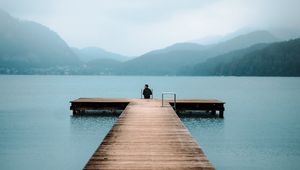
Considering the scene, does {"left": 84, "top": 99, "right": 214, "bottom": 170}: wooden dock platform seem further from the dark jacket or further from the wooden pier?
the dark jacket

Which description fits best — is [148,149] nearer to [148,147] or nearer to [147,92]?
[148,147]

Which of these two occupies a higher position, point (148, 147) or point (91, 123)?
point (148, 147)

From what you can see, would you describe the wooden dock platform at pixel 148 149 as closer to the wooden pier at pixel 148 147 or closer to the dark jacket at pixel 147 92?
Result: the wooden pier at pixel 148 147

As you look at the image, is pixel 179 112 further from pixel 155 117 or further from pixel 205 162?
pixel 205 162

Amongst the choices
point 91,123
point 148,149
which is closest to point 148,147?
point 148,149

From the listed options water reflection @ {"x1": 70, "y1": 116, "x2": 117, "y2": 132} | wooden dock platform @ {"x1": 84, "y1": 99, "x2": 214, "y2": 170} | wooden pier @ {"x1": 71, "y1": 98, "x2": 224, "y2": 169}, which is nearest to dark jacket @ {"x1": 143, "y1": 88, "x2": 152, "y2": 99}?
water reflection @ {"x1": 70, "y1": 116, "x2": 117, "y2": 132}

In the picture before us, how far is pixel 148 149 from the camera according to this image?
41.9 feet

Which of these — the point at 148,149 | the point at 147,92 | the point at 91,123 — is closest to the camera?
the point at 148,149

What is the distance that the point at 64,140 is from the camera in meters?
26.5

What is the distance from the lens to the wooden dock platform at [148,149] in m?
10.7

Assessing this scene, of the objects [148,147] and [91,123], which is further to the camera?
[91,123]

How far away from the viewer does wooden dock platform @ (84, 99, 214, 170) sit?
35.1 feet

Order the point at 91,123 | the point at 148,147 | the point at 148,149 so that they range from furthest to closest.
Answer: the point at 91,123
the point at 148,147
the point at 148,149

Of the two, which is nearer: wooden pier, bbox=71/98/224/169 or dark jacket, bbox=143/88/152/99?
wooden pier, bbox=71/98/224/169
